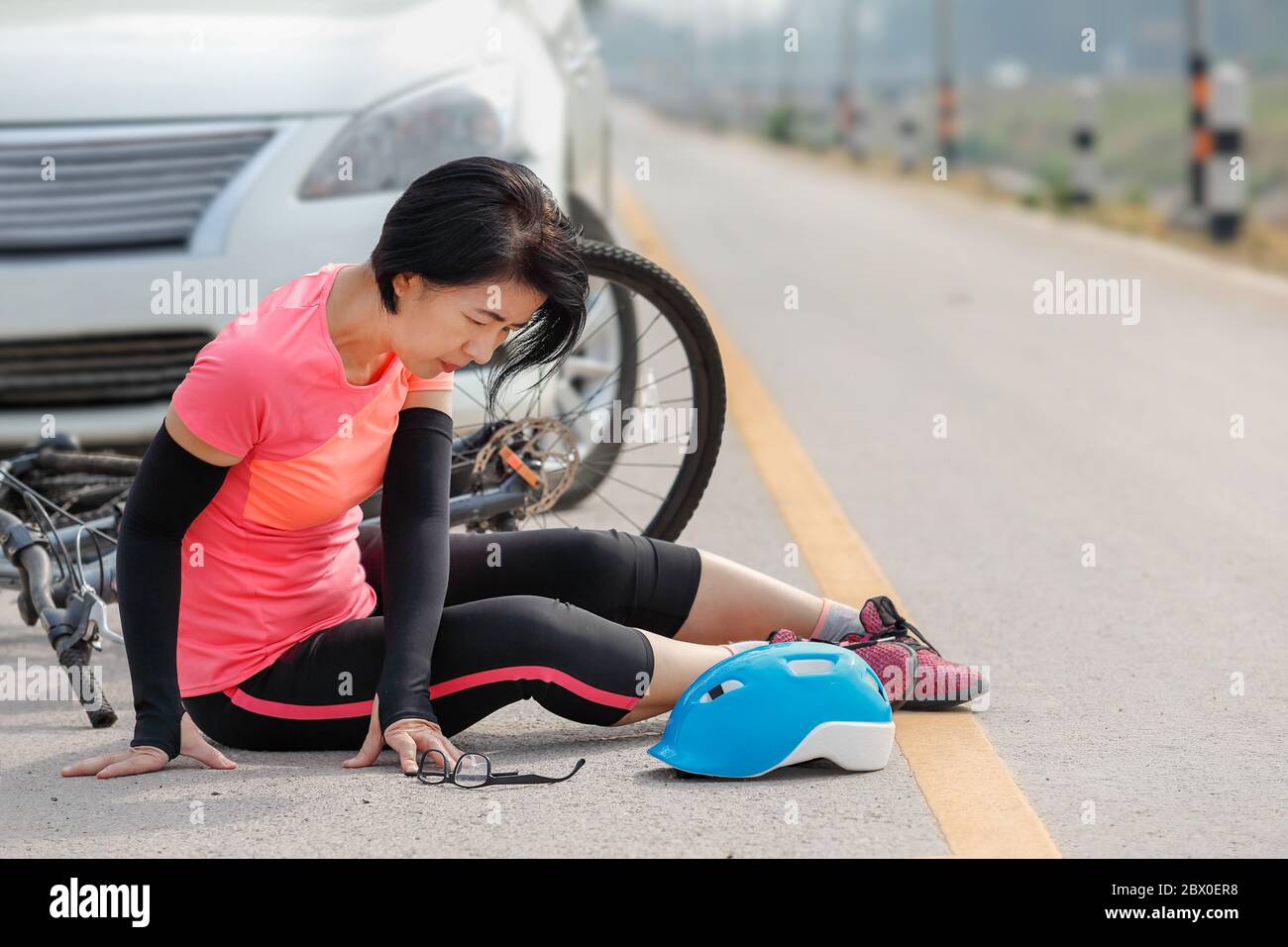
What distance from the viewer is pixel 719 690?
10.9ft

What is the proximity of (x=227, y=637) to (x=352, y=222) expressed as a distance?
6.54 feet

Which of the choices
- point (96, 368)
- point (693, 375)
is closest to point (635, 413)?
point (693, 375)

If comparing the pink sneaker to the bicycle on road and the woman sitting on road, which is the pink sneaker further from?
the bicycle on road

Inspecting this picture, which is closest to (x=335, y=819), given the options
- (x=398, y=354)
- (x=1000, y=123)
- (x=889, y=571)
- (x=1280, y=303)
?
(x=398, y=354)

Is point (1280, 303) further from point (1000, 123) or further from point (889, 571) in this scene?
point (1000, 123)

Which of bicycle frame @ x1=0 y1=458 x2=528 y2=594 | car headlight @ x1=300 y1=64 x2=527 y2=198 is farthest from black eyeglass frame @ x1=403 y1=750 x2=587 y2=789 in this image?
car headlight @ x1=300 y1=64 x2=527 y2=198

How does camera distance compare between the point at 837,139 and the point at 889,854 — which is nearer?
the point at 889,854

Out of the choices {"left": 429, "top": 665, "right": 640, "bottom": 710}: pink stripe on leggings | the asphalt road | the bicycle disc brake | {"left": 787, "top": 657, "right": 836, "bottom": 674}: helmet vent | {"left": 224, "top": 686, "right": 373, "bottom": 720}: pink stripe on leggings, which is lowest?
the asphalt road

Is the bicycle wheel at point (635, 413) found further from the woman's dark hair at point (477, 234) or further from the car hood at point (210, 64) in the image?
the woman's dark hair at point (477, 234)

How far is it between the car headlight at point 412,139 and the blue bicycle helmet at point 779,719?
93.3 inches

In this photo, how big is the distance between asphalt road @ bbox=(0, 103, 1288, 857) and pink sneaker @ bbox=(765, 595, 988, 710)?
0.35ft

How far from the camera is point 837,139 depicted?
39531mm

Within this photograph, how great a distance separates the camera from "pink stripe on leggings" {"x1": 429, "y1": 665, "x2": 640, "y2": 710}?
3.38m
